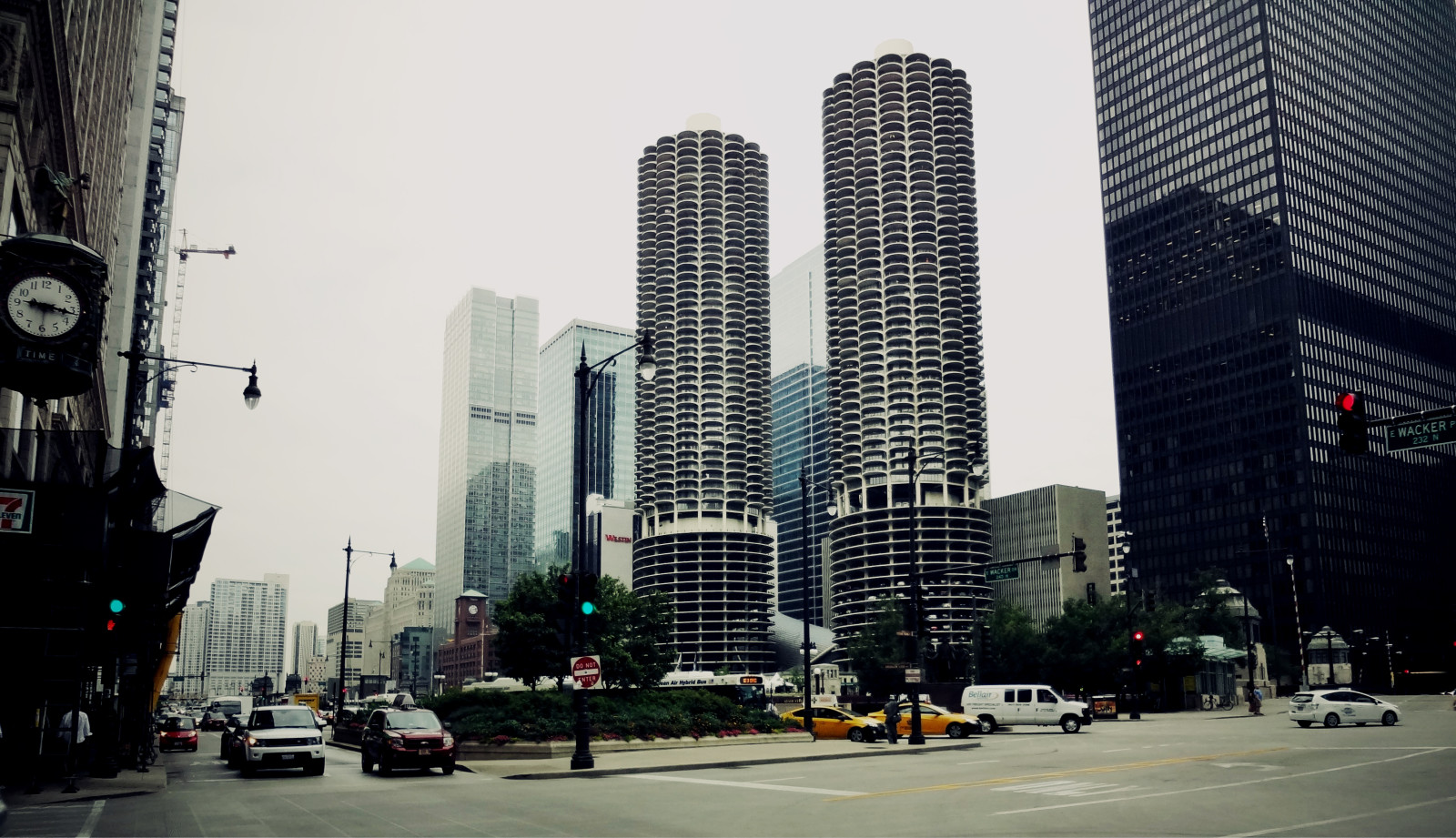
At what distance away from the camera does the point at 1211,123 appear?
187125mm

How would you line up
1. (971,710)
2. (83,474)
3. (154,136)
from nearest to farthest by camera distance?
(83,474), (971,710), (154,136)

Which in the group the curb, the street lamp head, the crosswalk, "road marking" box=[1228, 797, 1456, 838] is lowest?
the curb

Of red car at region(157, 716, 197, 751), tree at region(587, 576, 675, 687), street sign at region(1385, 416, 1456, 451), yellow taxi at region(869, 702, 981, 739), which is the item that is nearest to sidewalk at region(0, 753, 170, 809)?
red car at region(157, 716, 197, 751)

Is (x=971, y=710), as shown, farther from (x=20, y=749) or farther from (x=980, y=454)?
(x=980, y=454)

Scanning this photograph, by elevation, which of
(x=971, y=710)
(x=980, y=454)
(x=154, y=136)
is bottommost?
(x=971, y=710)

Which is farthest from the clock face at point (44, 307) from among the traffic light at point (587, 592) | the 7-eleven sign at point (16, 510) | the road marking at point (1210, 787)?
the road marking at point (1210, 787)

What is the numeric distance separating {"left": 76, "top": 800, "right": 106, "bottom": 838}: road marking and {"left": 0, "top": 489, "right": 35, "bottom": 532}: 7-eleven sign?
5.68 metres

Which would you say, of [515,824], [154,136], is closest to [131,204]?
[154,136]

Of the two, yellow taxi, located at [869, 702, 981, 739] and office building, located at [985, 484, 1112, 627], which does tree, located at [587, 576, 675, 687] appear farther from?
office building, located at [985, 484, 1112, 627]

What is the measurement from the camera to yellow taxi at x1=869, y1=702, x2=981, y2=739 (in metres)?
43.0

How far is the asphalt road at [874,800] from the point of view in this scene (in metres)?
16.1

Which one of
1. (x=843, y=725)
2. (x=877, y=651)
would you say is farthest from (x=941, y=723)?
(x=877, y=651)

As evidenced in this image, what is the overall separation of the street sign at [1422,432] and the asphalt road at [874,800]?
6.54m

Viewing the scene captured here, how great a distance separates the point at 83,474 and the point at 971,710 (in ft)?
123
